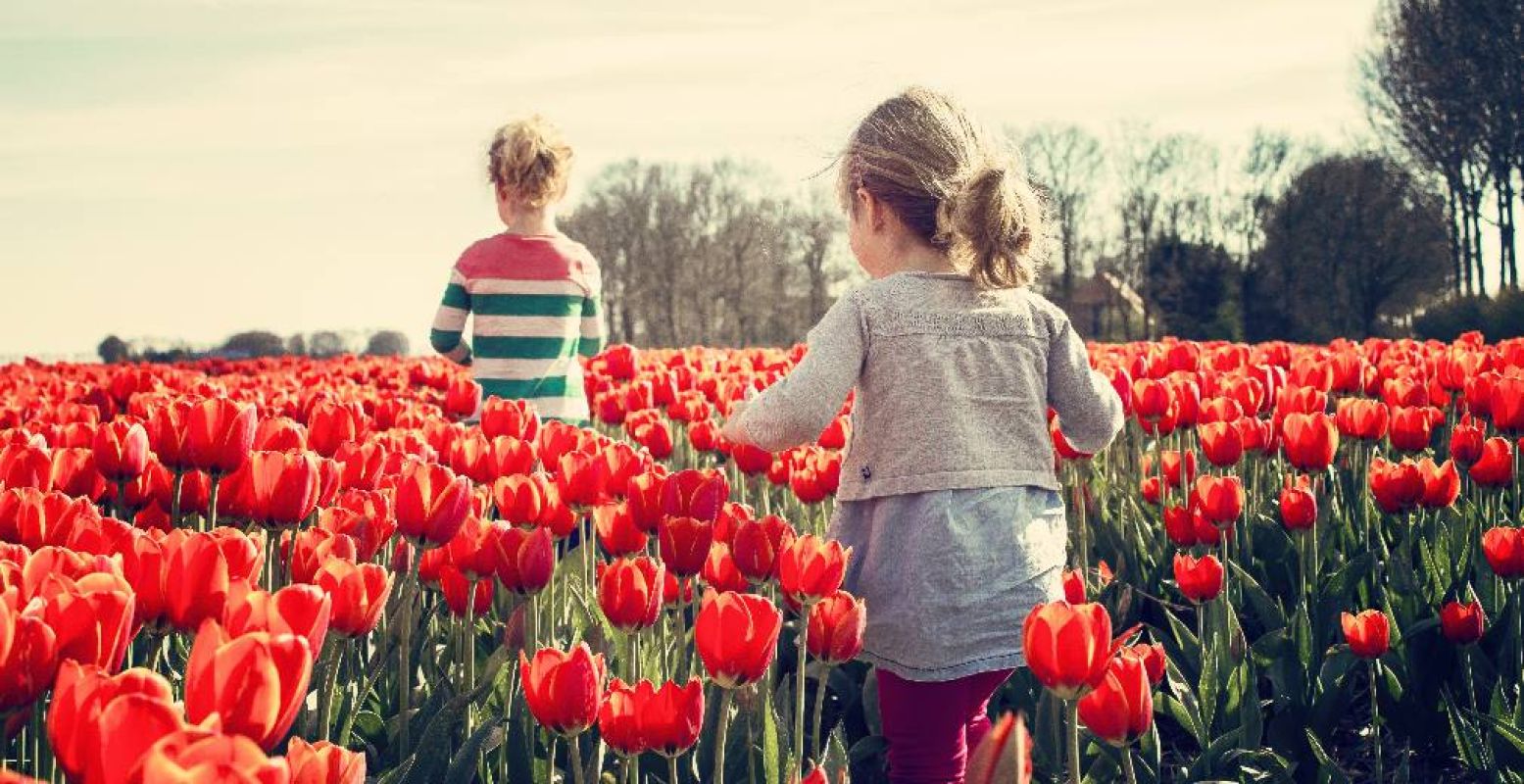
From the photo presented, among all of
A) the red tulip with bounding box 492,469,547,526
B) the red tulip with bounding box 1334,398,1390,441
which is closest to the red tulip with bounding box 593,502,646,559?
the red tulip with bounding box 492,469,547,526

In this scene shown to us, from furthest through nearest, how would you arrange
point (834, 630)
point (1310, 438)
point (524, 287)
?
point (524, 287) < point (1310, 438) < point (834, 630)

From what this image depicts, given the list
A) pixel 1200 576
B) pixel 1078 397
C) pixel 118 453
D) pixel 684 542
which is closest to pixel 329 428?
pixel 118 453

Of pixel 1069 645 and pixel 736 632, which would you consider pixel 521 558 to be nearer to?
pixel 736 632

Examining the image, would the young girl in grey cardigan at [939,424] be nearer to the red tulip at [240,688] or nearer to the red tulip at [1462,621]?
the red tulip at [1462,621]

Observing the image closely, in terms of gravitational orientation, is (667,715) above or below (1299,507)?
above

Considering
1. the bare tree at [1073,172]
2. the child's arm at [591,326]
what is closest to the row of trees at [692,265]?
the bare tree at [1073,172]

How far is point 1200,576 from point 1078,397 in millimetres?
640

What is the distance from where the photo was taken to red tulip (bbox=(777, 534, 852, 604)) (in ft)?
8.02

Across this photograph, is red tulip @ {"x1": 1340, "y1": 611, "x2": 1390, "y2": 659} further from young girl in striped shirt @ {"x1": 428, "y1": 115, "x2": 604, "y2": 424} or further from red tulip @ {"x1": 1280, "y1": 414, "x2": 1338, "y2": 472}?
young girl in striped shirt @ {"x1": 428, "y1": 115, "x2": 604, "y2": 424}

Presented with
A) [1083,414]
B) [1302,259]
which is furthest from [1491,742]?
[1302,259]

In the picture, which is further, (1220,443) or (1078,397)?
(1220,443)

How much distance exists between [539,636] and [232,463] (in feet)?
2.74

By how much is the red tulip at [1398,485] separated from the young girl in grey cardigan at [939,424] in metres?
1.41

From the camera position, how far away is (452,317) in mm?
5793
